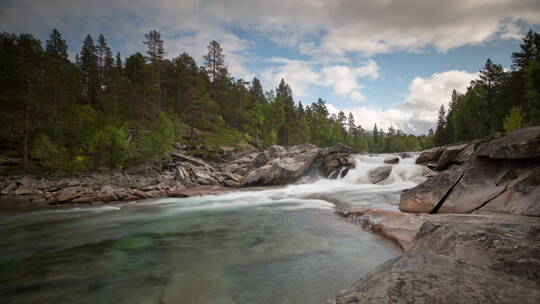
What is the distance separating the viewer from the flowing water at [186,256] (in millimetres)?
5441

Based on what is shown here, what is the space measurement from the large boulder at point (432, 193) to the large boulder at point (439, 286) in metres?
8.14

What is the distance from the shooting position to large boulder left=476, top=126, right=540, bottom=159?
28.2 ft

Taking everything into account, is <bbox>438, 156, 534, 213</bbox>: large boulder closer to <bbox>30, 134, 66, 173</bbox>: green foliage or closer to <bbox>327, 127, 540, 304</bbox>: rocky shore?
<bbox>327, 127, 540, 304</bbox>: rocky shore

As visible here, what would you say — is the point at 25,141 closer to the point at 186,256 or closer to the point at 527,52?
the point at 186,256

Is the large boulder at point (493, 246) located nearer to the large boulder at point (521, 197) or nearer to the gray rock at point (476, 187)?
the large boulder at point (521, 197)

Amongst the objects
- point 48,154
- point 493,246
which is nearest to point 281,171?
point 493,246

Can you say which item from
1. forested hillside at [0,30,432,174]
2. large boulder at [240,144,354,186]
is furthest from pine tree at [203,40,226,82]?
large boulder at [240,144,354,186]

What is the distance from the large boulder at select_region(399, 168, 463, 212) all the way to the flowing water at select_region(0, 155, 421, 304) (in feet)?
9.33

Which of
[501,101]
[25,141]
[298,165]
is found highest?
[501,101]

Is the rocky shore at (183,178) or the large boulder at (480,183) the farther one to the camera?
the rocky shore at (183,178)

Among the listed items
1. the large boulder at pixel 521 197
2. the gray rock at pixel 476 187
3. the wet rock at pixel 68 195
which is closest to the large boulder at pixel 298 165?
the wet rock at pixel 68 195

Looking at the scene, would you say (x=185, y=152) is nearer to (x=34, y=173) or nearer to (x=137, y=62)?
(x=34, y=173)

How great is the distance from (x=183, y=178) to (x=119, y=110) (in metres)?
32.4

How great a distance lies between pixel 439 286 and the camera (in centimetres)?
266
